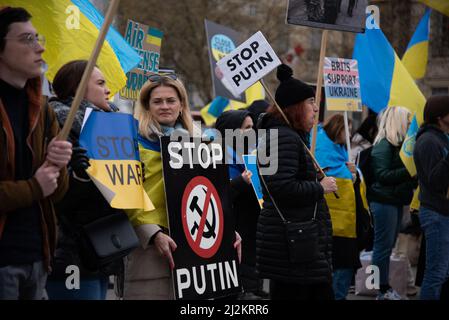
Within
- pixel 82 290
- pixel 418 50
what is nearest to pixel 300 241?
pixel 82 290

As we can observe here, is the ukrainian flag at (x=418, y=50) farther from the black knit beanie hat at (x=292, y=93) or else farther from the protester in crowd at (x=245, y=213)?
the black knit beanie hat at (x=292, y=93)

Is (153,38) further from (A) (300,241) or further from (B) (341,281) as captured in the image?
(A) (300,241)

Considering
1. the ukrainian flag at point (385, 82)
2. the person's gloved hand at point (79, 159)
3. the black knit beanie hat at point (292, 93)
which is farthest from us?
the ukrainian flag at point (385, 82)

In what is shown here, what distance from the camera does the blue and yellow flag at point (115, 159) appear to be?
4238mm

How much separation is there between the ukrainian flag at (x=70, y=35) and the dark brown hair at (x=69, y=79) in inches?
59.2

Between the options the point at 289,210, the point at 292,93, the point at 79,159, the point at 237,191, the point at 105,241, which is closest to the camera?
the point at 79,159

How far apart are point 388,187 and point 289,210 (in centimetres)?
339

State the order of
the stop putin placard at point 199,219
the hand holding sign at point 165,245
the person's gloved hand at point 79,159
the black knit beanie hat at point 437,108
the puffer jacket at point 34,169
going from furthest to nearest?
the black knit beanie hat at point 437,108
the stop putin placard at point 199,219
the hand holding sign at point 165,245
the person's gloved hand at point 79,159
the puffer jacket at point 34,169

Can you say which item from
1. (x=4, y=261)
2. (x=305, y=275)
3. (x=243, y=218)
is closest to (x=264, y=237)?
(x=305, y=275)

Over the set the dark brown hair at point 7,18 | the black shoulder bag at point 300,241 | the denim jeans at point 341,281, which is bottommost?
the denim jeans at point 341,281

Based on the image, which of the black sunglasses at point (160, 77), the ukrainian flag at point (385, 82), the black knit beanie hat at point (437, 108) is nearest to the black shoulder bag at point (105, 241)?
the black sunglasses at point (160, 77)

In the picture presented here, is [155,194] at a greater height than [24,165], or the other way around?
[24,165]

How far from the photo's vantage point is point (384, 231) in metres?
8.41

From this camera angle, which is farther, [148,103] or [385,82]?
[385,82]
